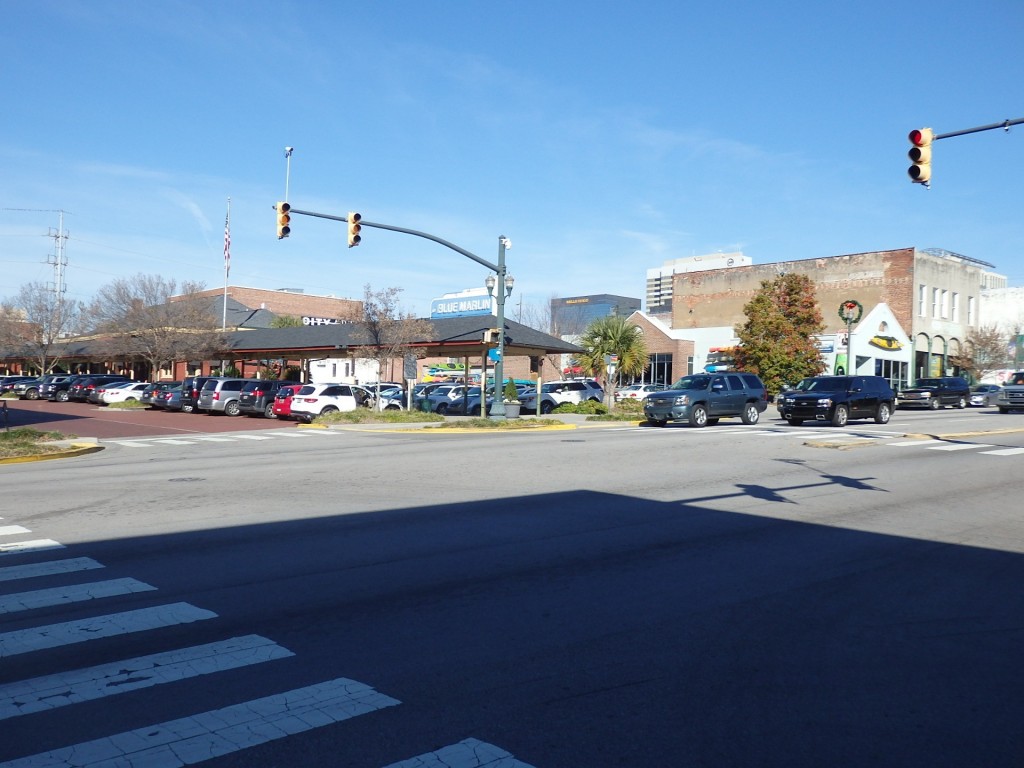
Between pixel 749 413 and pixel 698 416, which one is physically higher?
pixel 749 413

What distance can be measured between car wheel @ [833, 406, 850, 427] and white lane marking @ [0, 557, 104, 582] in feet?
83.0

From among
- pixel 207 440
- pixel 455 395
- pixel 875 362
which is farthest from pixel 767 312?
pixel 207 440

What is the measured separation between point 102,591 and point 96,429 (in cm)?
2578

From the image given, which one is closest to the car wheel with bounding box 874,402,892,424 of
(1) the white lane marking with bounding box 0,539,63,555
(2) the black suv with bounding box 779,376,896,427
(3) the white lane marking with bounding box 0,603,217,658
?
(2) the black suv with bounding box 779,376,896,427

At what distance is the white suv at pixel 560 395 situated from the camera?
40.4m

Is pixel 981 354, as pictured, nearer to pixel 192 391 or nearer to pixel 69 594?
pixel 192 391

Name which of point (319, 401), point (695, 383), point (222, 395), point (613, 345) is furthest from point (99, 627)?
point (613, 345)

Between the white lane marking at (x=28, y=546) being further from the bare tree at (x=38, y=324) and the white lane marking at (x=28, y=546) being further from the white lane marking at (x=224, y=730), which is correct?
the bare tree at (x=38, y=324)

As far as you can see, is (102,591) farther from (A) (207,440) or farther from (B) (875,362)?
(B) (875,362)

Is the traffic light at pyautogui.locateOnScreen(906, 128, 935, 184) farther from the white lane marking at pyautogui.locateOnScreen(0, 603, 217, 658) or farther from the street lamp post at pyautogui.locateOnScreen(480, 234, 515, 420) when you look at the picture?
the street lamp post at pyautogui.locateOnScreen(480, 234, 515, 420)

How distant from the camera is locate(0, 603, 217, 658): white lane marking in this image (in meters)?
5.81

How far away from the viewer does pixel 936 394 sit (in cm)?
4706

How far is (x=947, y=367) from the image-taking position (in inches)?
2507

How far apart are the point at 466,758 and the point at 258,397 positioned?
3598cm
